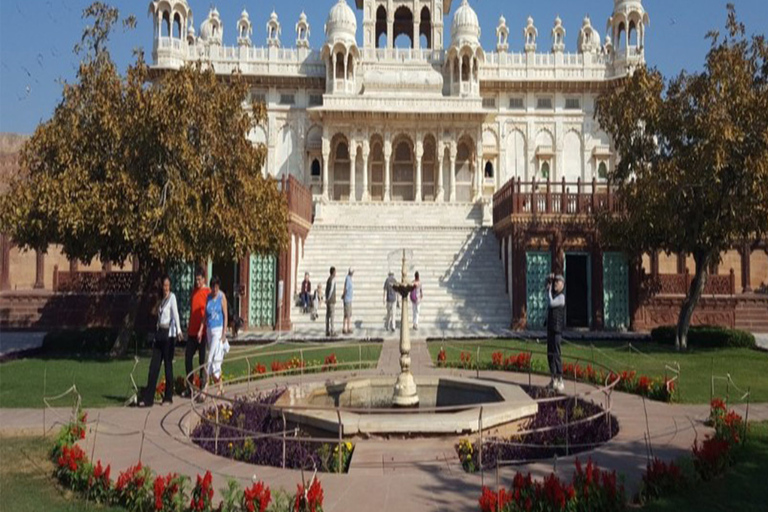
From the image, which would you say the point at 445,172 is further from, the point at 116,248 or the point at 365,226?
the point at 116,248

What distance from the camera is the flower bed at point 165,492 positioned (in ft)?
14.3

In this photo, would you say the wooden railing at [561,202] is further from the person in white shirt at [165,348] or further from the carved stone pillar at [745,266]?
the person in white shirt at [165,348]

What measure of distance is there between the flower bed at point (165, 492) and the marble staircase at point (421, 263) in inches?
546

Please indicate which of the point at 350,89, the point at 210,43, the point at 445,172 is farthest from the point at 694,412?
the point at 210,43

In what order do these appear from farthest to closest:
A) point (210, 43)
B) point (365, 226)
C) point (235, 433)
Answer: point (210, 43), point (365, 226), point (235, 433)

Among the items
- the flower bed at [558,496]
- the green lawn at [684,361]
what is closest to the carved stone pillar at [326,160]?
the green lawn at [684,361]

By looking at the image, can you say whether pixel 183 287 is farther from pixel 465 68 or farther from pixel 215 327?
pixel 465 68

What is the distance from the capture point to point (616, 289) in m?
19.8

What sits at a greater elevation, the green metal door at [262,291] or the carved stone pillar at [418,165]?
the carved stone pillar at [418,165]

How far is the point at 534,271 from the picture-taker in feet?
65.7

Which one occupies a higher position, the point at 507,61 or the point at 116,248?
the point at 507,61

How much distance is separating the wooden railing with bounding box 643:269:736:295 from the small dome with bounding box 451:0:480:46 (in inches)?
975

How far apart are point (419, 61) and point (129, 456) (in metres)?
39.0

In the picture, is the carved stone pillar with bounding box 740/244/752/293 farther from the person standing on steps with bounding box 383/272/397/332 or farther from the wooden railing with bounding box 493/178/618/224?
the person standing on steps with bounding box 383/272/397/332
